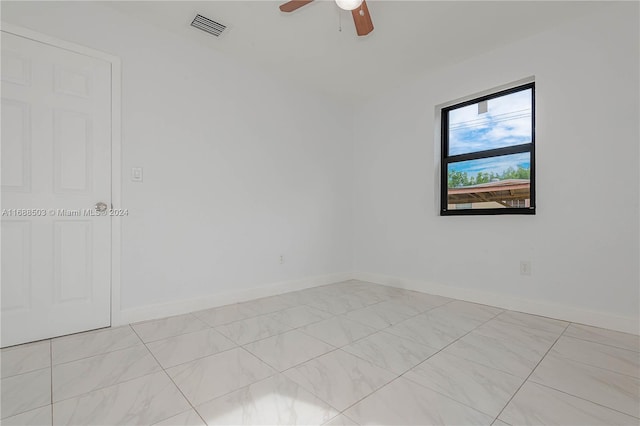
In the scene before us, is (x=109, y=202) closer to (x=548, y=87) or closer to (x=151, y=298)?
(x=151, y=298)

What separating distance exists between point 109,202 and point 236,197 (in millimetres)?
1092

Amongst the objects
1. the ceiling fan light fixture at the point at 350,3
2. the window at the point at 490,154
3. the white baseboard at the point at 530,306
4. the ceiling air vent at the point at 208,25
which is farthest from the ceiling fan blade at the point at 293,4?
the white baseboard at the point at 530,306

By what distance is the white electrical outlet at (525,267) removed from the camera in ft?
8.92

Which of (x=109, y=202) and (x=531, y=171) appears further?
(x=531, y=171)

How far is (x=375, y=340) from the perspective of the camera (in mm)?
2098

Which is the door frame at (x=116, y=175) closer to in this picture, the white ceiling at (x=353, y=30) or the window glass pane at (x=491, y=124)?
the white ceiling at (x=353, y=30)

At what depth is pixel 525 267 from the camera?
274cm

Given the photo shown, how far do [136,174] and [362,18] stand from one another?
2.14m

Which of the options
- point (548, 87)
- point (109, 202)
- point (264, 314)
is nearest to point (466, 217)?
point (548, 87)

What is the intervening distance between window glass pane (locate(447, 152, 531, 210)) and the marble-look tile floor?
1.10 metres

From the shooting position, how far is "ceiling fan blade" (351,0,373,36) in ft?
6.57

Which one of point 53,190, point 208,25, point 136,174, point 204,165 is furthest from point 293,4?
point 53,190

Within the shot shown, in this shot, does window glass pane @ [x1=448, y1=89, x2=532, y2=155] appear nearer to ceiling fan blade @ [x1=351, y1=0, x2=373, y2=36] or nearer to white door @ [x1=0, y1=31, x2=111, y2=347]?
ceiling fan blade @ [x1=351, y1=0, x2=373, y2=36]

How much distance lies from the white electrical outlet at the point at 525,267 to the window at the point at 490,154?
17.9 inches
